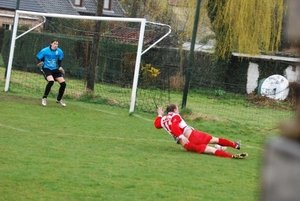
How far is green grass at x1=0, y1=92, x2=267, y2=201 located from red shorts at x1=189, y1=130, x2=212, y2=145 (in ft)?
0.89

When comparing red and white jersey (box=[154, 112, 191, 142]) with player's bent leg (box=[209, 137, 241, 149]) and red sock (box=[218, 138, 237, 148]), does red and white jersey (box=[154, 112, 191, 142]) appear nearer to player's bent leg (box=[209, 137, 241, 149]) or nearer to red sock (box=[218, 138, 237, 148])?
player's bent leg (box=[209, 137, 241, 149])

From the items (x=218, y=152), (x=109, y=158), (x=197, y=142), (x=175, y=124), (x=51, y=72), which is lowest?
(x=109, y=158)

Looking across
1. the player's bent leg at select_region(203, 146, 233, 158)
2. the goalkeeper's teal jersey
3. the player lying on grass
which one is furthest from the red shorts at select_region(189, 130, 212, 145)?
the goalkeeper's teal jersey

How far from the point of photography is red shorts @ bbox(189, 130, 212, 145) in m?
12.0

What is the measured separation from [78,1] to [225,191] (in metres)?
51.0

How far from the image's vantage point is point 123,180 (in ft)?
29.0

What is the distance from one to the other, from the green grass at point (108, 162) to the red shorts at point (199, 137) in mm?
271

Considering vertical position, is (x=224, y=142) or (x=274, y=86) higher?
(x=274, y=86)

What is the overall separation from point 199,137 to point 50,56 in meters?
7.35

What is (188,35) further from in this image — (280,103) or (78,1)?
(78,1)

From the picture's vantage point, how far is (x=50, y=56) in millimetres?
18375

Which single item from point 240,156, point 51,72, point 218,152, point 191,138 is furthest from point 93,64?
point 240,156

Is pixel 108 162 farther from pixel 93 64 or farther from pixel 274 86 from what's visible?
pixel 274 86

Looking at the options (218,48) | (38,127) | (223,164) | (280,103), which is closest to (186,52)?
(218,48)
